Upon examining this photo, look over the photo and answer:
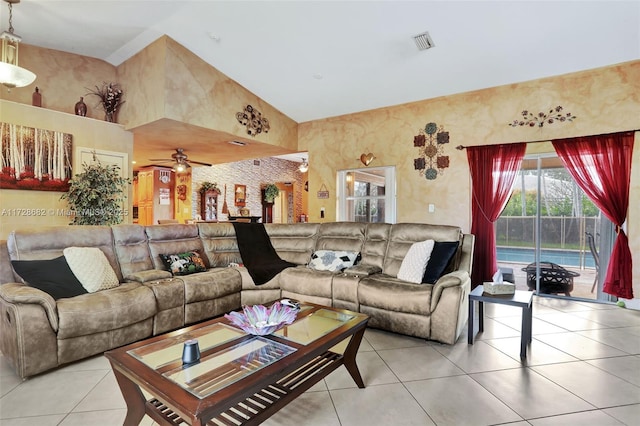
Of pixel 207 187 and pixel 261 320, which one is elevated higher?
pixel 207 187

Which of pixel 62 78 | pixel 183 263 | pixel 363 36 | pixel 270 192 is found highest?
pixel 363 36

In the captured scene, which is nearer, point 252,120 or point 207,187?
point 252,120

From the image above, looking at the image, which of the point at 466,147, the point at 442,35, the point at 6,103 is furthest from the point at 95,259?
the point at 466,147

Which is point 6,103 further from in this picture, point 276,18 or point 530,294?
point 530,294

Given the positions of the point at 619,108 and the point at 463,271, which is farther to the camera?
the point at 619,108

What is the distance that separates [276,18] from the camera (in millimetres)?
3789

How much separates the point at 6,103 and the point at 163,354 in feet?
13.5

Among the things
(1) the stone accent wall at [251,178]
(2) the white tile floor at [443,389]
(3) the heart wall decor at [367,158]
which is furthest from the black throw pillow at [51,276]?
(1) the stone accent wall at [251,178]

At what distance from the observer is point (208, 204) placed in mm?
8555

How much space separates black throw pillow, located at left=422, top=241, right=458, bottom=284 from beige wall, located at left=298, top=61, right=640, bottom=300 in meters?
1.84

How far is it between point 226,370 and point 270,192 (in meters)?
8.45

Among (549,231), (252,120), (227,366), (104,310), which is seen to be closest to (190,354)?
(227,366)

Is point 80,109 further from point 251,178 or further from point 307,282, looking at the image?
point 251,178

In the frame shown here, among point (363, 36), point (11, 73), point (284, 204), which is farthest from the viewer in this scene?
point (284, 204)
